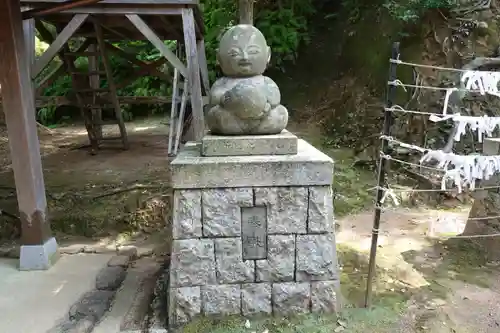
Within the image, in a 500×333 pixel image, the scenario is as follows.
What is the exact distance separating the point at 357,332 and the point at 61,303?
2.15m

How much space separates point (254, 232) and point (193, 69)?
2934 millimetres

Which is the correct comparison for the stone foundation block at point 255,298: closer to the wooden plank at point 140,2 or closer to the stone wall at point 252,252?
the stone wall at point 252,252

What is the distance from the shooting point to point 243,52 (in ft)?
10.2

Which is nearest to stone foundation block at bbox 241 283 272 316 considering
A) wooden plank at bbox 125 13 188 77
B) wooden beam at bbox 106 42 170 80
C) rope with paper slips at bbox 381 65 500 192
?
rope with paper slips at bbox 381 65 500 192

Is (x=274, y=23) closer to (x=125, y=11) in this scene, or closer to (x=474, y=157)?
(x=125, y=11)

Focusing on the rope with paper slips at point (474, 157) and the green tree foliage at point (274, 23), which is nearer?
the rope with paper slips at point (474, 157)

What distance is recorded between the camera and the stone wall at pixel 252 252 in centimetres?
301

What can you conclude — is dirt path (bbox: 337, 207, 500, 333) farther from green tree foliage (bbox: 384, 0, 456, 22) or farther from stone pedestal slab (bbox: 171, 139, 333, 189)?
Result: green tree foliage (bbox: 384, 0, 456, 22)

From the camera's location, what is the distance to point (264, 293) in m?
3.09

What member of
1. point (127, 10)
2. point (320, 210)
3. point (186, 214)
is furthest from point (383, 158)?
point (127, 10)

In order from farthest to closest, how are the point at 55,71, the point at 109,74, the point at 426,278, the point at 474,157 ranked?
1. the point at 55,71
2. the point at 109,74
3. the point at 426,278
4. the point at 474,157

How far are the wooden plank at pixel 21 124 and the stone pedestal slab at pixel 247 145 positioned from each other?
5.76 feet

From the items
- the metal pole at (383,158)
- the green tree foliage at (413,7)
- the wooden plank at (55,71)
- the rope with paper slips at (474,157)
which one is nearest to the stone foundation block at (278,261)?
the metal pole at (383,158)

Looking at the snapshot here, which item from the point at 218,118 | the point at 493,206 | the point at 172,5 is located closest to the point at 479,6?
the point at 493,206
